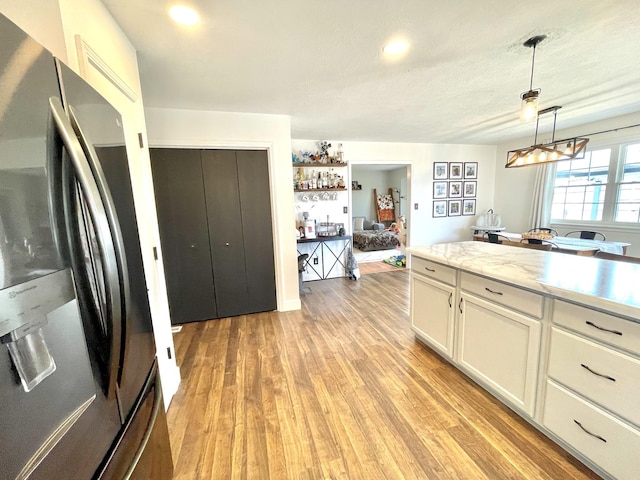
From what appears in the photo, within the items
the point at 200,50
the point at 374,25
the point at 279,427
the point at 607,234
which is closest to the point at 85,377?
the point at 279,427

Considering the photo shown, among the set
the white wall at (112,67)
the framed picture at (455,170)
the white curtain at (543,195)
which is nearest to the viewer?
the white wall at (112,67)

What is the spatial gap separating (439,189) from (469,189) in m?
0.74

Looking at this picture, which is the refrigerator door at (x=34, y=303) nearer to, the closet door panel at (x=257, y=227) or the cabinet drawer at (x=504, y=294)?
the cabinet drawer at (x=504, y=294)

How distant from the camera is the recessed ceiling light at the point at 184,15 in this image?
4.52 feet

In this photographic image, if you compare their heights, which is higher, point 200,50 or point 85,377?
point 200,50

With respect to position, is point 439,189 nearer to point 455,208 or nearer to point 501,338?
point 455,208

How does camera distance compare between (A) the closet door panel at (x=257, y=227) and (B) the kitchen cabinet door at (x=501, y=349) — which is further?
(A) the closet door panel at (x=257, y=227)

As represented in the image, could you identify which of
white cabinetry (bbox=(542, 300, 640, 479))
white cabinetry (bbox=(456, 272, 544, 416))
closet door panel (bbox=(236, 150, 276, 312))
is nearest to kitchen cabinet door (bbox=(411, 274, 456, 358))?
white cabinetry (bbox=(456, 272, 544, 416))

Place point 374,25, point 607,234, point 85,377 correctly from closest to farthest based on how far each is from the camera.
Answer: point 85,377 < point 374,25 < point 607,234

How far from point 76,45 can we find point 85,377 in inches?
52.0

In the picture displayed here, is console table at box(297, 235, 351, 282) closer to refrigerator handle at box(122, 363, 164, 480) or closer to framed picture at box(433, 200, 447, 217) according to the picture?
framed picture at box(433, 200, 447, 217)

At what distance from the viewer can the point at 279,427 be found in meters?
1.60

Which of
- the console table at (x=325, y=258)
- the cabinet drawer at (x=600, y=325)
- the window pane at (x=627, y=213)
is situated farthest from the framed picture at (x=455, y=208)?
the cabinet drawer at (x=600, y=325)

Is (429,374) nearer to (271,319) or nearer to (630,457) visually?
(630,457)
